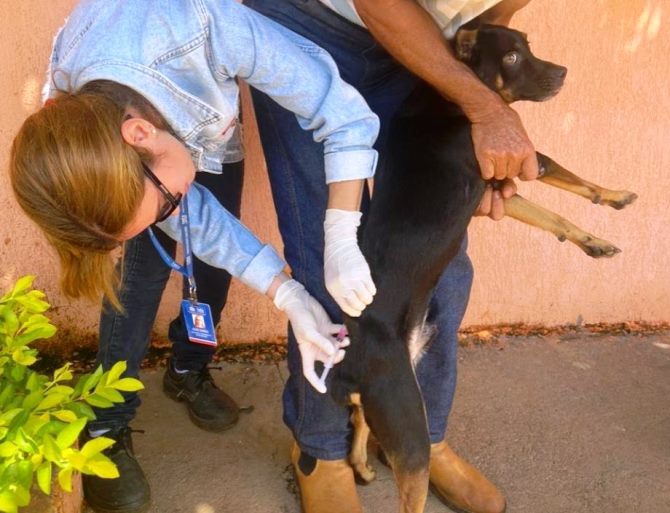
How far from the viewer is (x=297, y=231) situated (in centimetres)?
226

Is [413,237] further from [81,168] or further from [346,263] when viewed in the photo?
[81,168]

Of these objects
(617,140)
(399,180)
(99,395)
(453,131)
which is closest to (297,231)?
(399,180)

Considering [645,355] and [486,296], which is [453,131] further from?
[645,355]

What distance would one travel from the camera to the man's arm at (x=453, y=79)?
6.68ft

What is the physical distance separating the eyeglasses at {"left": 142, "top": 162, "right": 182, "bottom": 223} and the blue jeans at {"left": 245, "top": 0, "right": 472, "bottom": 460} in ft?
1.38

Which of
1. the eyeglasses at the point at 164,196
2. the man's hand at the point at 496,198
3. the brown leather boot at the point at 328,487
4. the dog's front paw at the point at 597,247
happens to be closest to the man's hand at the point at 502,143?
the man's hand at the point at 496,198

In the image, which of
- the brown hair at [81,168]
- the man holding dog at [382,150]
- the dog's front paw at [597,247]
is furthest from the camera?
the dog's front paw at [597,247]

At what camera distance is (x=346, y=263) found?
1980 millimetres

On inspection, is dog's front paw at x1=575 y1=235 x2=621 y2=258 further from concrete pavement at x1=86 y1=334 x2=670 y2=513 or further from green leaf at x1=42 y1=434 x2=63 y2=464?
green leaf at x1=42 y1=434 x2=63 y2=464

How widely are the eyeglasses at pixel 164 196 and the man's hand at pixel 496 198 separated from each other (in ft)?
3.63

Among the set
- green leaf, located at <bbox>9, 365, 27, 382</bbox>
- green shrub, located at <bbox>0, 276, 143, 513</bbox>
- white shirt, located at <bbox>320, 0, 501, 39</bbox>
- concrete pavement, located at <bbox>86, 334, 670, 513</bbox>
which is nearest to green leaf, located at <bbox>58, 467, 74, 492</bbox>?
green shrub, located at <bbox>0, 276, 143, 513</bbox>

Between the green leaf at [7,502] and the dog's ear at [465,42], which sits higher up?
the dog's ear at [465,42]

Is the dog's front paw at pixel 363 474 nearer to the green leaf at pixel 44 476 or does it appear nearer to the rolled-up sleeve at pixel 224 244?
the rolled-up sleeve at pixel 224 244

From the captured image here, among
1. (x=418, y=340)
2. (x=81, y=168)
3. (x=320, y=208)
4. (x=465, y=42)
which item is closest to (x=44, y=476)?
(x=81, y=168)
